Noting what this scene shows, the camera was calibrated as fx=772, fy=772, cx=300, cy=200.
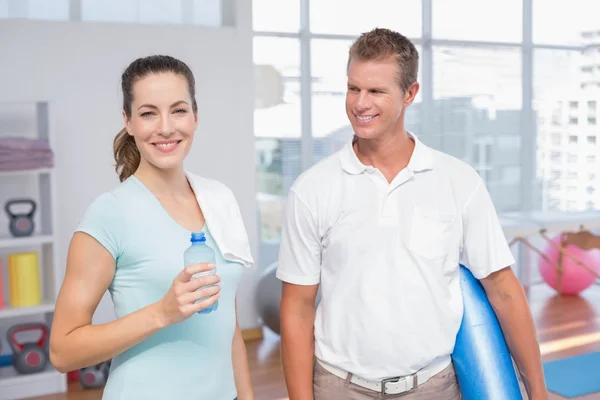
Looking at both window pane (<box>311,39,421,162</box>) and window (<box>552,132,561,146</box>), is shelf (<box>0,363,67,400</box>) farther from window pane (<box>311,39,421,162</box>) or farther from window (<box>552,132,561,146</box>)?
window (<box>552,132,561,146</box>)

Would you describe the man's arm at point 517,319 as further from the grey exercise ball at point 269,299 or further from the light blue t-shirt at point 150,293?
the grey exercise ball at point 269,299

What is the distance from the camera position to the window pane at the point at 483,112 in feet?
20.9

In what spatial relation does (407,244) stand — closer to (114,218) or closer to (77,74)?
(114,218)

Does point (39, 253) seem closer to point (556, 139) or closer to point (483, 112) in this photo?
point (483, 112)

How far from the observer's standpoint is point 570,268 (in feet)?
19.5

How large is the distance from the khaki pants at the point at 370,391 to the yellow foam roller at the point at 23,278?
2.43 m

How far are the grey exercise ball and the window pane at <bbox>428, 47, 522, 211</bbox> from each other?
7.37ft

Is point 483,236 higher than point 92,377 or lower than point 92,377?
higher

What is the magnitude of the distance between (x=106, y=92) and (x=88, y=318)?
10.7ft

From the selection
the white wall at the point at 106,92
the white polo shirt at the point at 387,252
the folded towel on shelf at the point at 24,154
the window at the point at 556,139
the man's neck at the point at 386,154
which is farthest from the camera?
the window at the point at 556,139

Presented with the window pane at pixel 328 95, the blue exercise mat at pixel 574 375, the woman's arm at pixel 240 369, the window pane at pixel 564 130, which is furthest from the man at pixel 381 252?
the window pane at pixel 564 130

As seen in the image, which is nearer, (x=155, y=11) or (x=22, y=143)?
(x=22, y=143)

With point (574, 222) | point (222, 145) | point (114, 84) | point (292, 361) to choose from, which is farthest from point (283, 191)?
point (292, 361)

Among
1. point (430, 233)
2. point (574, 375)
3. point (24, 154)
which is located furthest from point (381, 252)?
point (574, 375)
